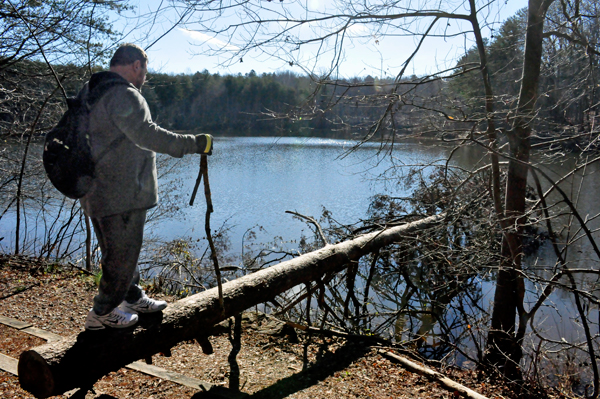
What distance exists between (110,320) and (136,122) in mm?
1329

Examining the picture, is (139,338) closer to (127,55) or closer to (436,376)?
(127,55)

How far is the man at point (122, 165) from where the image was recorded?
272 centimetres

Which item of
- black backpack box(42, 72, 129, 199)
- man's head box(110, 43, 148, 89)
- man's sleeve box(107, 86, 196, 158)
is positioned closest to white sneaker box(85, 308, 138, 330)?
black backpack box(42, 72, 129, 199)

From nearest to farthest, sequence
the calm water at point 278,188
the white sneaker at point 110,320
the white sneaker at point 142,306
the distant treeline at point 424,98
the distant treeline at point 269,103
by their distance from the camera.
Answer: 1. the white sneaker at point 110,320
2. the white sneaker at point 142,306
3. the distant treeline at point 424,98
4. the distant treeline at point 269,103
5. the calm water at point 278,188

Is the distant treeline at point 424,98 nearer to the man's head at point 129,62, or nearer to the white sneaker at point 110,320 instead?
the man's head at point 129,62

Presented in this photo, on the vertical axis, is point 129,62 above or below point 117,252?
above

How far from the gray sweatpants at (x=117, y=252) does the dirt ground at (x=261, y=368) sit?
2.85 feet

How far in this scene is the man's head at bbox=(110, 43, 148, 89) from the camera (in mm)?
2803

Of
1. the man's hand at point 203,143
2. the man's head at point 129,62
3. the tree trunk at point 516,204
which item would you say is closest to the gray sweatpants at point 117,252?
the man's hand at point 203,143

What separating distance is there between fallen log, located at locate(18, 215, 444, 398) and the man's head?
169cm

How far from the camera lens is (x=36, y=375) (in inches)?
107

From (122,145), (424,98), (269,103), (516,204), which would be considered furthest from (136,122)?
(269,103)

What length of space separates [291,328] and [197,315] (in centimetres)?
152

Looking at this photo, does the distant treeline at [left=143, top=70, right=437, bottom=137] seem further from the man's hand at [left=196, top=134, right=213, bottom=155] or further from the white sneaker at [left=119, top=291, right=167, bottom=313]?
the white sneaker at [left=119, top=291, right=167, bottom=313]
